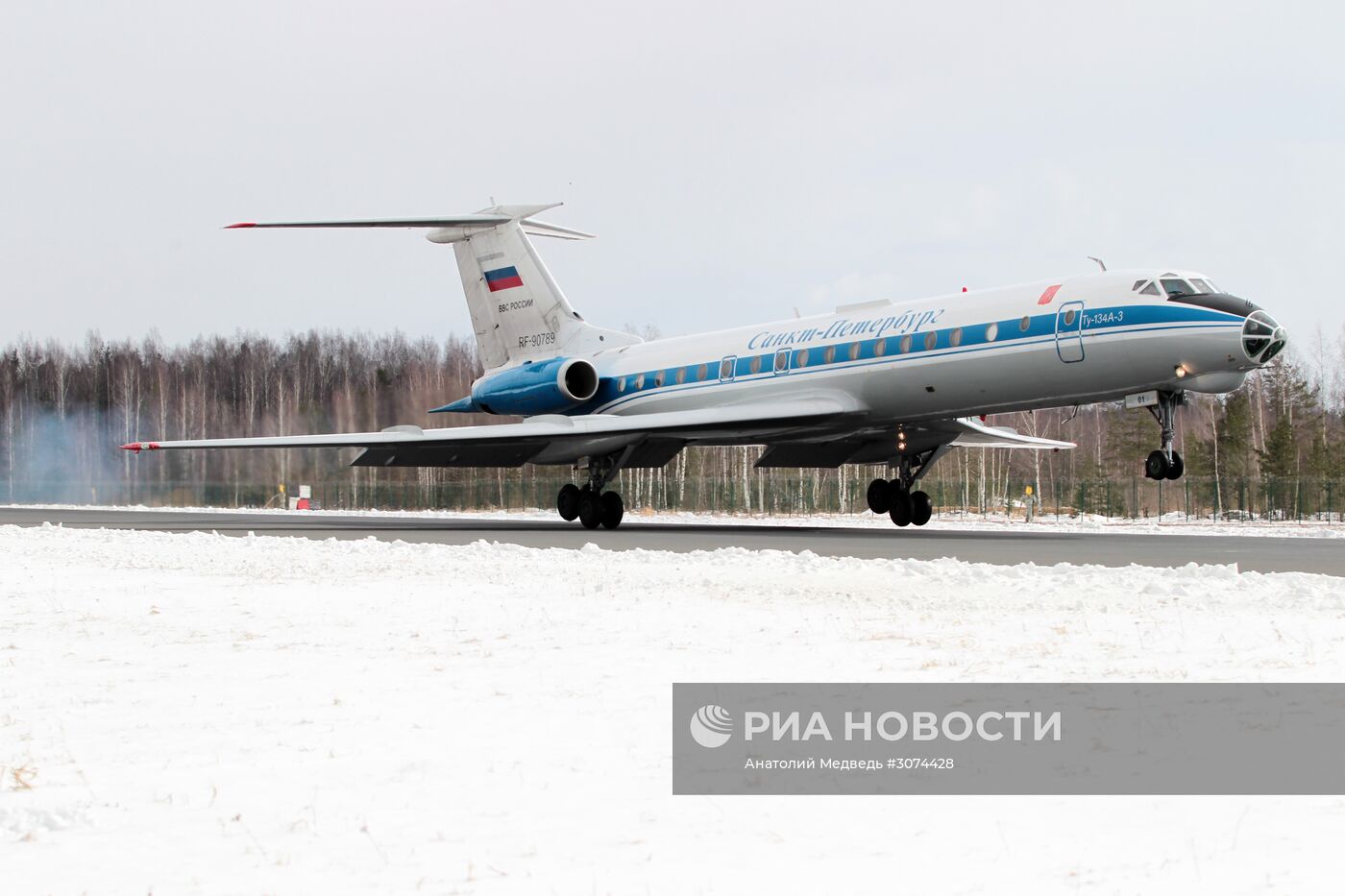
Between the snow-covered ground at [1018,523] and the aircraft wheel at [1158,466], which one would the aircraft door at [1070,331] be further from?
the snow-covered ground at [1018,523]

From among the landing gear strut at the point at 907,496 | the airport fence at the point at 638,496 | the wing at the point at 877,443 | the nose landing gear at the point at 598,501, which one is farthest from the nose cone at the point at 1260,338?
the airport fence at the point at 638,496

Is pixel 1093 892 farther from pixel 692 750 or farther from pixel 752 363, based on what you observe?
pixel 752 363

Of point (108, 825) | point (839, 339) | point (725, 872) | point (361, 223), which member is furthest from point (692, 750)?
point (361, 223)

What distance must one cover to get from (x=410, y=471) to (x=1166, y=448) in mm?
47180

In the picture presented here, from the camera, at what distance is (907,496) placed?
25.4 metres

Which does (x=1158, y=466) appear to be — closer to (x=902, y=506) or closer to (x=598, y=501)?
(x=902, y=506)

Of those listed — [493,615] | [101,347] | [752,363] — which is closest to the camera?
[493,615]

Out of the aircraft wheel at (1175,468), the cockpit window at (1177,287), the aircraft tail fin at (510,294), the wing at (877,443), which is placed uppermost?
the aircraft tail fin at (510,294)

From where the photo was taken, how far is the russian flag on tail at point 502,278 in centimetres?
2994

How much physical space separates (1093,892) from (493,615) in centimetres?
629

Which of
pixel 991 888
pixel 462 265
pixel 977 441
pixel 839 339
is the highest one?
pixel 462 265

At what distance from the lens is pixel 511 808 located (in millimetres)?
4406

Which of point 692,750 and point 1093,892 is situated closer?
point 1093,892

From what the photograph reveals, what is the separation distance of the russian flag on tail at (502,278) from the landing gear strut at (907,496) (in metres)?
9.64
